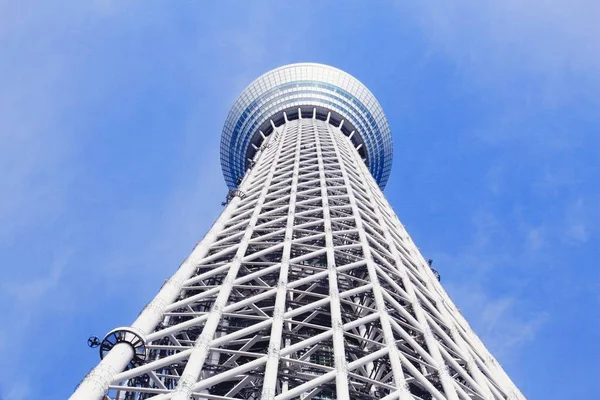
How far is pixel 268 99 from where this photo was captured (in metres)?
84.0

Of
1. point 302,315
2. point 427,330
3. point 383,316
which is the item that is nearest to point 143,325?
point 383,316

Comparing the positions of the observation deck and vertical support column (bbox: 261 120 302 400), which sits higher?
the observation deck

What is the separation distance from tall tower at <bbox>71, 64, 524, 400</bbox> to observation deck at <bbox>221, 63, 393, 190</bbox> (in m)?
17.1

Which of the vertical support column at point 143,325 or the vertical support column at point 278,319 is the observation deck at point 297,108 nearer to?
the vertical support column at point 278,319

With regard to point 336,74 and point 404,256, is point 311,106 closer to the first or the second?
point 336,74

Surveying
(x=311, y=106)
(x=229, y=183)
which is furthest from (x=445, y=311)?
(x=229, y=183)

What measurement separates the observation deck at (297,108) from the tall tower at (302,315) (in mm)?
17066

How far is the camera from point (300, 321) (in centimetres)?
3066

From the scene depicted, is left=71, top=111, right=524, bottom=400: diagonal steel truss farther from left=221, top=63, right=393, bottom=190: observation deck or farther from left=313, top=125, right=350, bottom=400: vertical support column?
left=221, top=63, right=393, bottom=190: observation deck

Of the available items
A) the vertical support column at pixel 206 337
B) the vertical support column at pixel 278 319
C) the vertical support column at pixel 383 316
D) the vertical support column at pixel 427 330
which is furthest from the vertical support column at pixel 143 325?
the vertical support column at pixel 427 330

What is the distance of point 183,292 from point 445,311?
43.2 ft

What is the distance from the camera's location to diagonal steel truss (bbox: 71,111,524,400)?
22.3 meters

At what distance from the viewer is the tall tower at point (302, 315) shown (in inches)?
886

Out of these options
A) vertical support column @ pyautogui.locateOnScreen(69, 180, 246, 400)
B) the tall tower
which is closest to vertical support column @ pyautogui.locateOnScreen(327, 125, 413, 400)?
the tall tower
